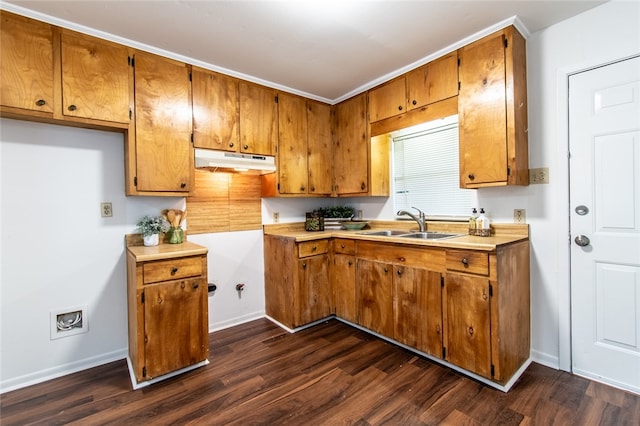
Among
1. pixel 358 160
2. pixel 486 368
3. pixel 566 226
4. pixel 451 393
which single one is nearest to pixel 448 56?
pixel 358 160

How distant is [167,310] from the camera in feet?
6.70

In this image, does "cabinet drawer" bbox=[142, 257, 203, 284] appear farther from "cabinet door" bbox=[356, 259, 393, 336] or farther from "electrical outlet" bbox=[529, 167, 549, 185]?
"electrical outlet" bbox=[529, 167, 549, 185]

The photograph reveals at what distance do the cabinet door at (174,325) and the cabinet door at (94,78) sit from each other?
1307mm

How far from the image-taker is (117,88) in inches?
84.0

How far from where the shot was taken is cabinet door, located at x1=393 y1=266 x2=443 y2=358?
2133 mm

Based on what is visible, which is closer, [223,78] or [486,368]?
[486,368]

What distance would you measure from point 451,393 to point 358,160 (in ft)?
7.34

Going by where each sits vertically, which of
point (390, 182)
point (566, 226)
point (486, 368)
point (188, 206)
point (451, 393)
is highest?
point (390, 182)

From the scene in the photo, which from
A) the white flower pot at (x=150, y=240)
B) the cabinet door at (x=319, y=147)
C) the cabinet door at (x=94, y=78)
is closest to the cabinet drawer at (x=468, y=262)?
the cabinet door at (x=319, y=147)

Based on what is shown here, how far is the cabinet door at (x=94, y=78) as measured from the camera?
6.46ft

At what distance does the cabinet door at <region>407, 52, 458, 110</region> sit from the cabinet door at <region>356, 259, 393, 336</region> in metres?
1.49

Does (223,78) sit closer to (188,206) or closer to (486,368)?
(188,206)

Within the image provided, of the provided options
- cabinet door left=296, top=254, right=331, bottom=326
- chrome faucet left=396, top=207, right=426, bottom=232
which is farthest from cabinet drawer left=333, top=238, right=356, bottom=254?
chrome faucet left=396, top=207, right=426, bottom=232

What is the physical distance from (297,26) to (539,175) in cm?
207
